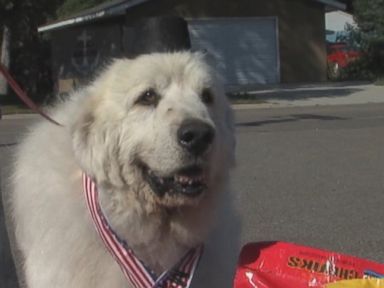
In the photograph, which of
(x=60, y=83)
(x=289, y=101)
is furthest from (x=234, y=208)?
(x=60, y=83)

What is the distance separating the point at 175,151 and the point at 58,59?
107ft

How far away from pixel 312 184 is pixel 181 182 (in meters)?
6.52

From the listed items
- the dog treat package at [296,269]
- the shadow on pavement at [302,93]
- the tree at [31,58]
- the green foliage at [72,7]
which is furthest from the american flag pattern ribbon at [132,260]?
the green foliage at [72,7]

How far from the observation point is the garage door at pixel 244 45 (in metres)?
37.9

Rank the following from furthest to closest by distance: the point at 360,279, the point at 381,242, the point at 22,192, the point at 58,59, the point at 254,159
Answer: the point at 58,59 → the point at 254,159 → the point at 381,242 → the point at 22,192 → the point at 360,279

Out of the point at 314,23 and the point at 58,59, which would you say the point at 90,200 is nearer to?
the point at 58,59

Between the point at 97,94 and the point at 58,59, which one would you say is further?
the point at 58,59

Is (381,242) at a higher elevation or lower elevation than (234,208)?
lower

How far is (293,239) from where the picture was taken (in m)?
7.42

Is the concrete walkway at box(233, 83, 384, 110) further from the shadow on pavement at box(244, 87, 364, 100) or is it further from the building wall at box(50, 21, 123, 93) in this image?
the building wall at box(50, 21, 123, 93)

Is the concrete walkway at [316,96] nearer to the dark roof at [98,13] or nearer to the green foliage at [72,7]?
the dark roof at [98,13]

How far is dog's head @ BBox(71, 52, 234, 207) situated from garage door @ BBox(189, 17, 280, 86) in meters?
33.8

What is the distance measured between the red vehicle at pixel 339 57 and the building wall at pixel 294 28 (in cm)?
282

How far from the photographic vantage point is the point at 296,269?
3.90m
